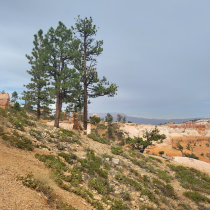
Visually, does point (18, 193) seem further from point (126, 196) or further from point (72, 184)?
point (126, 196)

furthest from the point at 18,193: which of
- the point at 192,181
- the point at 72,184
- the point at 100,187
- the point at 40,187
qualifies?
the point at 192,181

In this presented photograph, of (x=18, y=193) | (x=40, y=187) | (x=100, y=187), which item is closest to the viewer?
(x=18, y=193)

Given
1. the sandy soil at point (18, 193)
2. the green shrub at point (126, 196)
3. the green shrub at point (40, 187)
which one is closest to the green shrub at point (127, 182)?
the green shrub at point (126, 196)

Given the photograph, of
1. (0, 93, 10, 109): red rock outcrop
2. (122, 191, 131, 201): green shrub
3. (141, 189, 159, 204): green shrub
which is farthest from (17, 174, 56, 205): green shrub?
(0, 93, 10, 109): red rock outcrop

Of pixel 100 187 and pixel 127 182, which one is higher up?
pixel 100 187

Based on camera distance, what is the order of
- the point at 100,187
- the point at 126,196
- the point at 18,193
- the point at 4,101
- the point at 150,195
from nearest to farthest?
the point at 18,193, the point at 100,187, the point at 126,196, the point at 150,195, the point at 4,101

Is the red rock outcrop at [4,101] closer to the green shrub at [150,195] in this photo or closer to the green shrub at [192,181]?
the green shrub at [150,195]

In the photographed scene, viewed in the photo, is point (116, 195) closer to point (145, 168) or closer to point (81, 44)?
point (145, 168)

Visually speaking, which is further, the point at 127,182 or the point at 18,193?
the point at 127,182

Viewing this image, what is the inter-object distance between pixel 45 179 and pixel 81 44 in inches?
762

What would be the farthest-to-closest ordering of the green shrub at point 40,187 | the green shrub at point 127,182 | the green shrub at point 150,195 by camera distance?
the green shrub at point 127,182 → the green shrub at point 150,195 → the green shrub at point 40,187

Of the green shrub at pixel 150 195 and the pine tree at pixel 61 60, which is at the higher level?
the pine tree at pixel 61 60

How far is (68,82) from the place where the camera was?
48.4 ft

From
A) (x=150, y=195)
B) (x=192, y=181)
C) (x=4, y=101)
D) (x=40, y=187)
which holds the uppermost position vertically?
(x=4, y=101)
